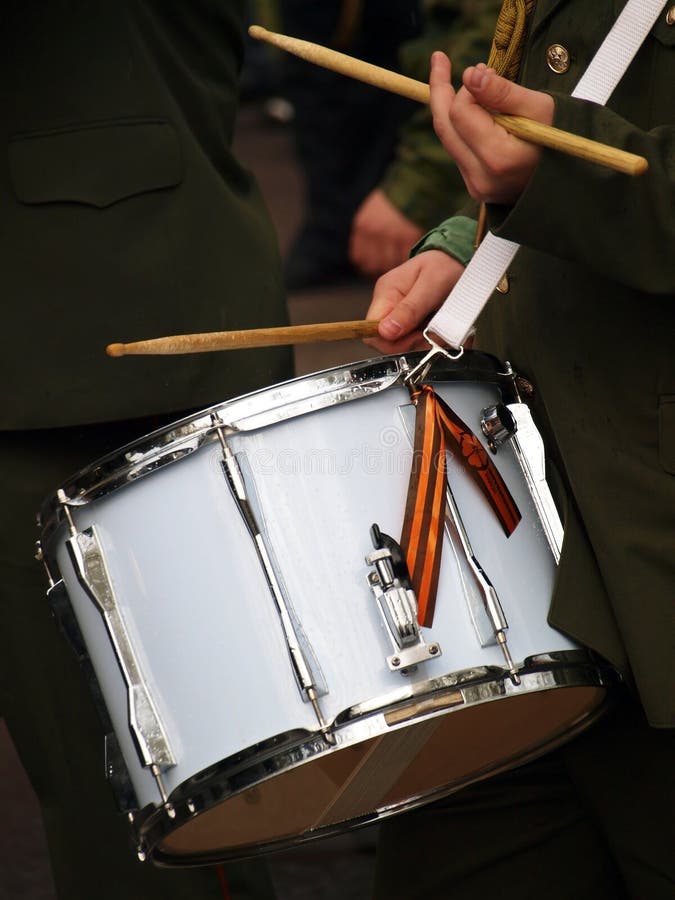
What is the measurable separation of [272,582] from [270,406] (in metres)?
0.18

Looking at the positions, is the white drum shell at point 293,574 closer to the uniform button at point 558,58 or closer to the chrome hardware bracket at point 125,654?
the chrome hardware bracket at point 125,654

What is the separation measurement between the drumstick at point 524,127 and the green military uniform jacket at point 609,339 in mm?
32

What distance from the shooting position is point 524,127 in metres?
Answer: 1.28

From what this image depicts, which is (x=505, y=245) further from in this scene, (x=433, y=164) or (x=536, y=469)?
(x=433, y=164)

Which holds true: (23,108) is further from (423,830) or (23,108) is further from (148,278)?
(423,830)

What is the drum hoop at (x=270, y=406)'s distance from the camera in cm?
148

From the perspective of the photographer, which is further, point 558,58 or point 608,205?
point 558,58

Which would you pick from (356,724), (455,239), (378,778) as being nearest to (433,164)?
(455,239)

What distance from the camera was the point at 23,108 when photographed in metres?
1.92

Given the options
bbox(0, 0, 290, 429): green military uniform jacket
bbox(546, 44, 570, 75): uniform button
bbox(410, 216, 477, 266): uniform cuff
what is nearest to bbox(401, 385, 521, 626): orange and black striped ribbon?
bbox(410, 216, 477, 266): uniform cuff

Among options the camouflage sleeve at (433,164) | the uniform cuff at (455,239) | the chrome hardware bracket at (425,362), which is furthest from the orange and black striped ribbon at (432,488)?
the camouflage sleeve at (433,164)

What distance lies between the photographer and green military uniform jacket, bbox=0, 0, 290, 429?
1.92 meters

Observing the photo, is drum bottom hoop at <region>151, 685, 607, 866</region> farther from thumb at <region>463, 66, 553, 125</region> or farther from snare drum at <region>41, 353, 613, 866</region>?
thumb at <region>463, 66, 553, 125</region>

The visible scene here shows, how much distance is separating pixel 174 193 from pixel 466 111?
786mm
